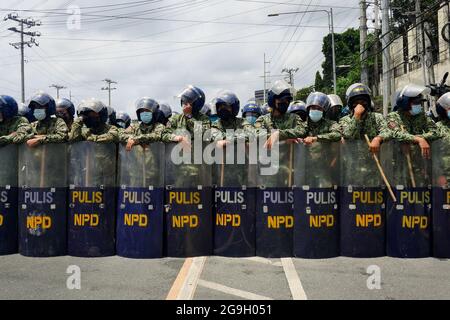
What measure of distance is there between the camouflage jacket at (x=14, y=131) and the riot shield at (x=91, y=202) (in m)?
0.92

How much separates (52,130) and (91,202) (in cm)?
141

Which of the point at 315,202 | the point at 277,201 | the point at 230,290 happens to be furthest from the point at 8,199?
the point at 315,202

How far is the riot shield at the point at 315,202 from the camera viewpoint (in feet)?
21.0

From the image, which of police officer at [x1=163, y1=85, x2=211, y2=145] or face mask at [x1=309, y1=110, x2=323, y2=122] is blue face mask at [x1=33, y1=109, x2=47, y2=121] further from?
face mask at [x1=309, y1=110, x2=323, y2=122]

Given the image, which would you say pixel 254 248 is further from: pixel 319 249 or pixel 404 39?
pixel 404 39

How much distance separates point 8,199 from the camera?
687 cm

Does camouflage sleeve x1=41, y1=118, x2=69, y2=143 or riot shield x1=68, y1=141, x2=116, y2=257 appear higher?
camouflage sleeve x1=41, y1=118, x2=69, y2=143

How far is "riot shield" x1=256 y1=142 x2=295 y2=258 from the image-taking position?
6473 mm

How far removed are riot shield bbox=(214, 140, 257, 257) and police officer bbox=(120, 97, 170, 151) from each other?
38.0 inches

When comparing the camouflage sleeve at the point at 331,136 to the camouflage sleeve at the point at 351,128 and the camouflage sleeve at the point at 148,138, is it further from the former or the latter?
the camouflage sleeve at the point at 148,138

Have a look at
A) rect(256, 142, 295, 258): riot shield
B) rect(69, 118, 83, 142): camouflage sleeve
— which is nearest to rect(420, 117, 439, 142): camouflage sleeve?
rect(256, 142, 295, 258): riot shield
